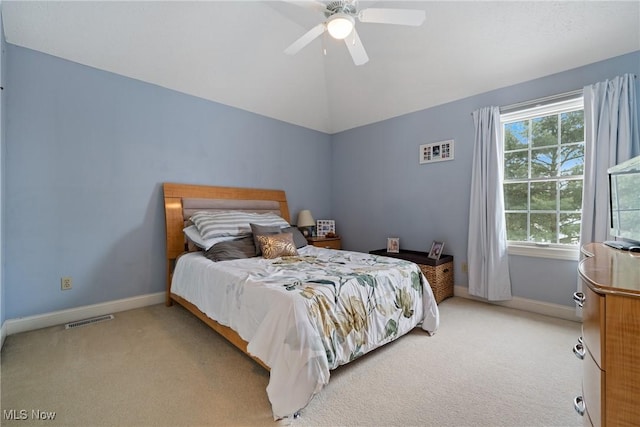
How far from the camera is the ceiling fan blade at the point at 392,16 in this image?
1.88 m

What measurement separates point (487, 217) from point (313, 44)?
9.64 feet

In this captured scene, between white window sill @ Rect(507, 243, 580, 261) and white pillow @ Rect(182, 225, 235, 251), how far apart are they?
10.1ft

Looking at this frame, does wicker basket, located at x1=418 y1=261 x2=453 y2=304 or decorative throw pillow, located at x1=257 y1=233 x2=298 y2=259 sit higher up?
decorative throw pillow, located at x1=257 y1=233 x2=298 y2=259

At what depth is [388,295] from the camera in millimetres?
2100

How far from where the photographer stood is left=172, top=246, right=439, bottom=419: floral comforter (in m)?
1.47

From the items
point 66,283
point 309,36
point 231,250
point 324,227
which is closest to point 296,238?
point 231,250

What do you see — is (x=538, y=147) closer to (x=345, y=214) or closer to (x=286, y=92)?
(x=345, y=214)

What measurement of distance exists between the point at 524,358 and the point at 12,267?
4169 millimetres

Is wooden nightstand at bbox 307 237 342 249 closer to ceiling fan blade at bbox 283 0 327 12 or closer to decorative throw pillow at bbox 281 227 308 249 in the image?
decorative throw pillow at bbox 281 227 308 249

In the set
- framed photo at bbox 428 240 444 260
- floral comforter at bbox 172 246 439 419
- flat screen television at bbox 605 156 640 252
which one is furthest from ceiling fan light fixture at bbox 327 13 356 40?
framed photo at bbox 428 240 444 260

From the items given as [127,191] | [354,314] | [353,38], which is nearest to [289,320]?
[354,314]

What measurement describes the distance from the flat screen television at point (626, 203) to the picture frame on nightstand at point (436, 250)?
1.64m

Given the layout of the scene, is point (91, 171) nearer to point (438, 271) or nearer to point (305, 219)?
point (305, 219)

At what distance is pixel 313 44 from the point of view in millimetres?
3465
